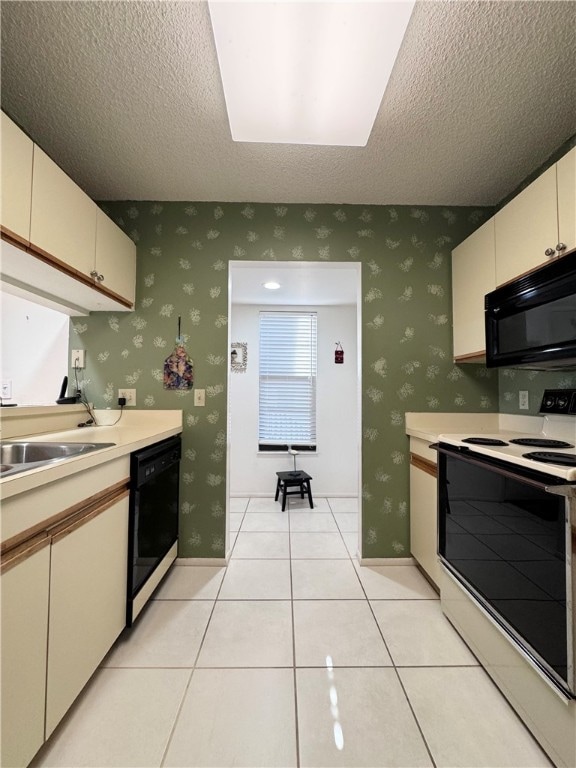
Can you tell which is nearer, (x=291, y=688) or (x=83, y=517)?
(x=83, y=517)

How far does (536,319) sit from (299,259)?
4.74 ft

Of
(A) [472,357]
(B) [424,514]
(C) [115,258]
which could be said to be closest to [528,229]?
(A) [472,357]

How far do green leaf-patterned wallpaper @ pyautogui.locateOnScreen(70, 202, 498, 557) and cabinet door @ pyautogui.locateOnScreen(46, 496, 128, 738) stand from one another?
846mm

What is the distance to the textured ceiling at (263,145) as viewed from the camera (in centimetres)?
117

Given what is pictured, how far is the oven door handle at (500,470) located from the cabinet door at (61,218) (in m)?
2.05

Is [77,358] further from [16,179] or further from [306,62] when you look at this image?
[306,62]

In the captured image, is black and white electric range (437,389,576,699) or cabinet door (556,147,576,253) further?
cabinet door (556,147,576,253)

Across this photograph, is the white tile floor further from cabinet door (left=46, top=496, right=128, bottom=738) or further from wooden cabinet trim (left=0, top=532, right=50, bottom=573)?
wooden cabinet trim (left=0, top=532, right=50, bottom=573)

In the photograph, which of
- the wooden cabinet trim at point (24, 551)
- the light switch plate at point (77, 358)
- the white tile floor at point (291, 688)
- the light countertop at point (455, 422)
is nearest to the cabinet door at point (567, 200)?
the light countertop at point (455, 422)

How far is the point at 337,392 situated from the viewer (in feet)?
12.9

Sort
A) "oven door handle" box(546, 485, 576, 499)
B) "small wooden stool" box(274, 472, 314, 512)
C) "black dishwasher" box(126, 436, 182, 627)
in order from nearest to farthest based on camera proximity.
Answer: "oven door handle" box(546, 485, 576, 499), "black dishwasher" box(126, 436, 182, 627), "small wooden stool" box(274, 472, 314, 512)

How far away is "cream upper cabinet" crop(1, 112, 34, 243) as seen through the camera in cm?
118

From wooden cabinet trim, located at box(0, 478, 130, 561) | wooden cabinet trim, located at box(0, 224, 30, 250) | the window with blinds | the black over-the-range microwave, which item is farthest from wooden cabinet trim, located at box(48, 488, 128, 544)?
the window with blinds

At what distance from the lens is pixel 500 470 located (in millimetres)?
1230
